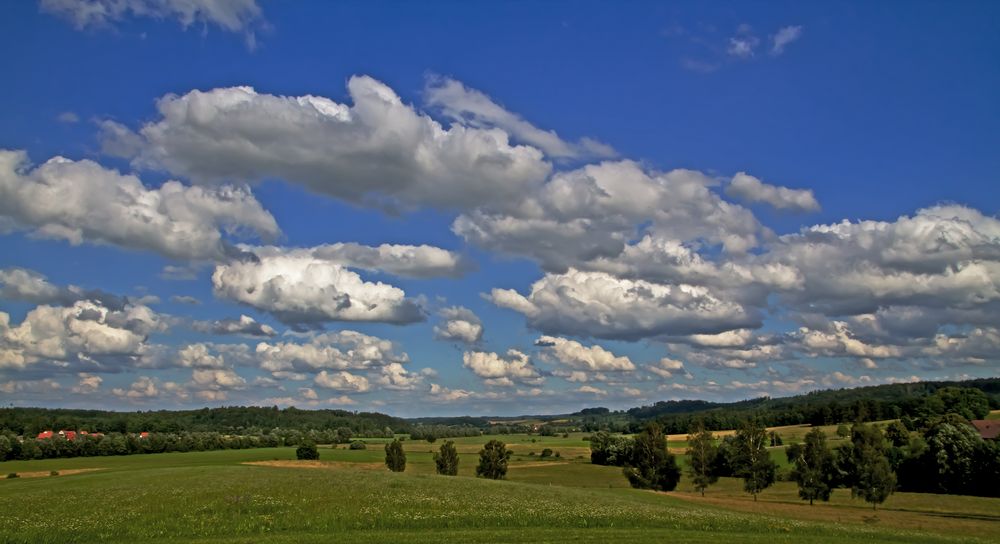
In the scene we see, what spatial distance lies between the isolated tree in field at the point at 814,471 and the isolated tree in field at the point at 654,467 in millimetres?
18134

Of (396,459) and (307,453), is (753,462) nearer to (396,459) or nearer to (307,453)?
(396,459)

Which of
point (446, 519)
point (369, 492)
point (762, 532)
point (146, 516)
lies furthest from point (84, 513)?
point (762, 532)

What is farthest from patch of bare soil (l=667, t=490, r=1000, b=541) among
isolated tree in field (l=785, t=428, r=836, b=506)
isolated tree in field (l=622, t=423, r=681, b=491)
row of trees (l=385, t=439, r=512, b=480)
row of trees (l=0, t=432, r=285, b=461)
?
row of trees (l=0, t=432, r=285, b=461)

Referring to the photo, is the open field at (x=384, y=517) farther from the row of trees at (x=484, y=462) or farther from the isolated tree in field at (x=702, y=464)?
the row of trees at (x=484, y=462)

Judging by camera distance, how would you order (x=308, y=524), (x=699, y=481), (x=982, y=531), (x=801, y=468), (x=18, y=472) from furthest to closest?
(x=18, y=472) < (x=699, y=481) < (x=801, y=468) < (x=982, y=531) < (x=308, y=524)

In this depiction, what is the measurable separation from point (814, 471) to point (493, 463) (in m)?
52.8

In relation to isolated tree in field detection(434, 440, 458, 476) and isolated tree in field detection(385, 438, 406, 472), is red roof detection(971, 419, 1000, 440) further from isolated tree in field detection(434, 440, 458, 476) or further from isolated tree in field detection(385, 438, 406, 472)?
isolated tree in field detection(385, 438, 406, 472)

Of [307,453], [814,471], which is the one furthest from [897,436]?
[307,453]

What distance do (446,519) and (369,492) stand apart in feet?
45.1

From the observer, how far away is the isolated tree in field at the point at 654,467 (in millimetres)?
101938

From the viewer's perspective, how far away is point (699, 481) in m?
98.3

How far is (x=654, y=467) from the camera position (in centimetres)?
10212

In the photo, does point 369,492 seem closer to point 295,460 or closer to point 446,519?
point 446,519

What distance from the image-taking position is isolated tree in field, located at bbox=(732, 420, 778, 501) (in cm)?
9256
